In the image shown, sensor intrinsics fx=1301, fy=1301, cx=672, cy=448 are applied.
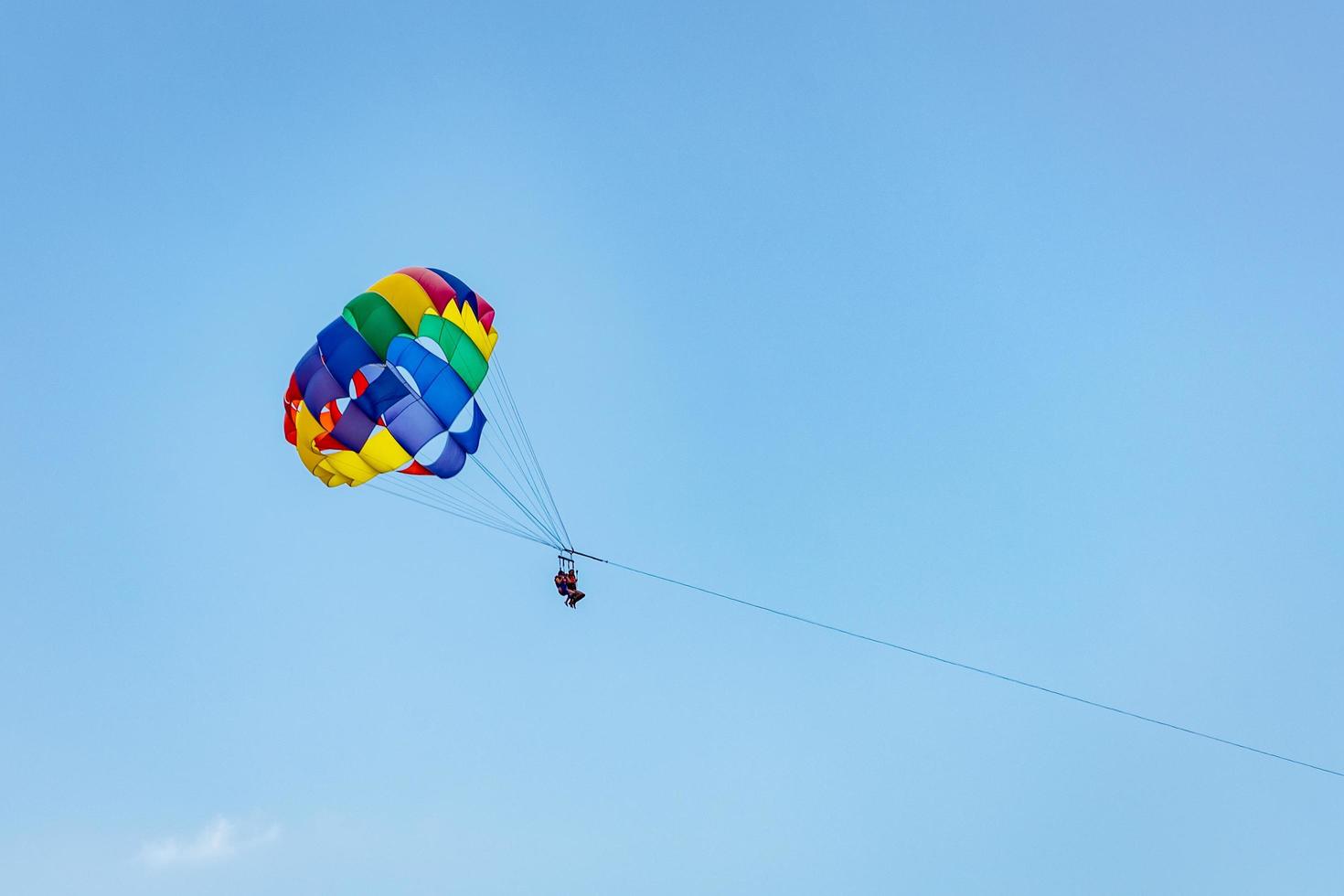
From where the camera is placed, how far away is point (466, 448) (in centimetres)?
2644

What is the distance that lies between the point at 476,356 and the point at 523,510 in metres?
3.27

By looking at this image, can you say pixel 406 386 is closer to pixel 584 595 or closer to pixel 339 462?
pixel 339 462

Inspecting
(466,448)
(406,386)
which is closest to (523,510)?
(466,448)

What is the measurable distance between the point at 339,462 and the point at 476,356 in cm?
354

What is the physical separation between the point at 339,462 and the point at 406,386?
7.06ft

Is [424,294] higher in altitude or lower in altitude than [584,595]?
higher

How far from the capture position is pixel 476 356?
26.4 meters

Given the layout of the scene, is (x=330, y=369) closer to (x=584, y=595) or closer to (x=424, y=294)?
(x=424, y=294)

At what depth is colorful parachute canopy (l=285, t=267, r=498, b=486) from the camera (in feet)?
83.7

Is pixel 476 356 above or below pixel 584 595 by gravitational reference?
above

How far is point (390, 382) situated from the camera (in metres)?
26.0

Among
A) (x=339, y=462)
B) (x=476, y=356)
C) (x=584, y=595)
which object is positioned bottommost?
(x=584, y=595)

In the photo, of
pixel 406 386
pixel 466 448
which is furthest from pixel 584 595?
pixel 406 386

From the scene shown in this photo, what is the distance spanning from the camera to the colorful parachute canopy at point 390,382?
25.5m
